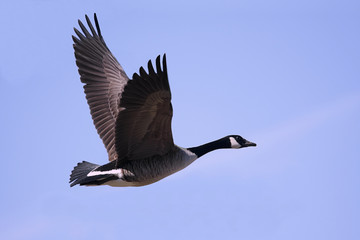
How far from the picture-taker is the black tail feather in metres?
7.63

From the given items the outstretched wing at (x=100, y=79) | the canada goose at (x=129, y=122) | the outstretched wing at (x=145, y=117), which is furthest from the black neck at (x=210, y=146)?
the outstretched wing at (x=100, y=79)

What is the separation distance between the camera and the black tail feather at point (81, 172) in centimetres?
763

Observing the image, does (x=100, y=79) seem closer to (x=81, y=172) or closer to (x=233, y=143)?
(x=81, y=172)

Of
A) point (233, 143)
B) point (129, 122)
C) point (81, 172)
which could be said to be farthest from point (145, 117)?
point (233, 143)

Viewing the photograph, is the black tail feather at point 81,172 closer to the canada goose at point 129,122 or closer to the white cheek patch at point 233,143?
the canada goose at point 129,122

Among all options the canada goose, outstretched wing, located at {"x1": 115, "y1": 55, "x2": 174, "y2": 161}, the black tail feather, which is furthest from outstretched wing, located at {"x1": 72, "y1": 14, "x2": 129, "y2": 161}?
outstretched wing, located at {"x1": 115, "y1": 55, "x2": 174, "y2": 161}

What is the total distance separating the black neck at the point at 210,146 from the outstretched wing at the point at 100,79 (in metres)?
1.22

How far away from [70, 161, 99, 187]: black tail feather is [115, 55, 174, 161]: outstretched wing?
2.08 ft

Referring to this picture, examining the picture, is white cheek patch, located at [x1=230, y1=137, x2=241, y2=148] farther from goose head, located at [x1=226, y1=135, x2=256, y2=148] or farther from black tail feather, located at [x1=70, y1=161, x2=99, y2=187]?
black tail feather, located at [x1=70, y1=161, x2=99, y2=187]

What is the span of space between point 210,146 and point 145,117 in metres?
1.76

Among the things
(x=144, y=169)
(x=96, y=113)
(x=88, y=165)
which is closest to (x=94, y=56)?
(x=96, y=113)

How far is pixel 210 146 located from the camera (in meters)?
8.38

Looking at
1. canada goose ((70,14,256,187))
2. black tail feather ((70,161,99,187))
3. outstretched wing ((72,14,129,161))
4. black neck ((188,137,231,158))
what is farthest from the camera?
outstretched wing ((72,14,129,161))

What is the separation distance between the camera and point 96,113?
336 inches
